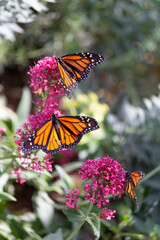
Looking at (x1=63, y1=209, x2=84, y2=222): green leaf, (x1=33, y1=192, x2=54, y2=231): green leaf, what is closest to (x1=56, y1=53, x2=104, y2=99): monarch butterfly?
(x1=63, y1=209, x2=84, y2=222): green leaf

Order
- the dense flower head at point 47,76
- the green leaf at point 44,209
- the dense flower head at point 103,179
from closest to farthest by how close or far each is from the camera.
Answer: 1. the dense flower head at point 103,179
2. the dense flower head at point 47,76
3. the green leaf at point 44,209

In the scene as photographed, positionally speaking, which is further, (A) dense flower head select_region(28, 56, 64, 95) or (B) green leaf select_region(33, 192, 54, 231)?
(B) green leaf select_region(33, 192, 54, 231)

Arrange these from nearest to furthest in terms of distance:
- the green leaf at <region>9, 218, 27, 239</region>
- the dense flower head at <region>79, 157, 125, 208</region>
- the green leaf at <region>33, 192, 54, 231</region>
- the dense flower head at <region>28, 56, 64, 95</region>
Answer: the dense flower head at <region>79, 157, 125, 208</region>
the dense flower head at <region>28, 56, 64, 95</region>
the green leaf at <region>9, 218, 27, 239</region>
the green leaf at <region>33, 192, 54, 231</region>

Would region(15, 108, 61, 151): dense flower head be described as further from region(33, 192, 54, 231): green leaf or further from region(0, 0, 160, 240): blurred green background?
region(33, 192, 54, 231): green leaf

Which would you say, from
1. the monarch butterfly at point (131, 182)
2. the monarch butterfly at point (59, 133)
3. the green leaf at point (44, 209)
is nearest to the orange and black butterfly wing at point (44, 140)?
the monarch butterfly at point (59, 133)

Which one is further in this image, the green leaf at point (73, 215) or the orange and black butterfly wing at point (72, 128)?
the green leaf at point (73, 215)

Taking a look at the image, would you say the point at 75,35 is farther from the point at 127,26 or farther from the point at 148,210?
the point at 148,210

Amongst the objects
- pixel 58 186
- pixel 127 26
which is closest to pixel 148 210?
pixel 58 186

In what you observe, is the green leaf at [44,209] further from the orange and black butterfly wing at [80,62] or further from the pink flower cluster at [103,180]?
the orange and black butterfly wing at [80,62]
